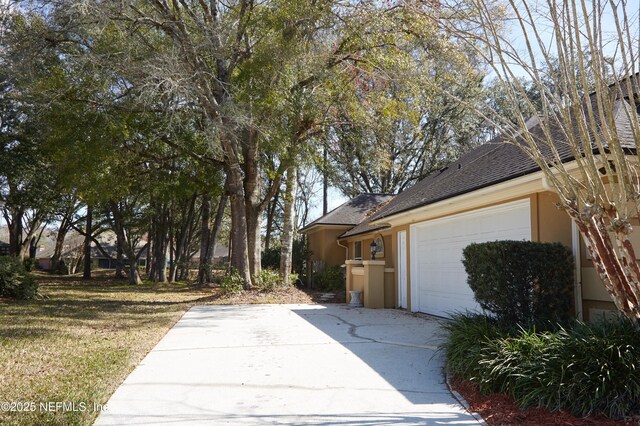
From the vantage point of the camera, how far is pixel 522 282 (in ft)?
21.2

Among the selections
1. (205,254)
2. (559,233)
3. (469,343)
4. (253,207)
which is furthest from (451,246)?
(205,254)

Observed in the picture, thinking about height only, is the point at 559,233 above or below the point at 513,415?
above

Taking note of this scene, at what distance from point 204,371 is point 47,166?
19.8m

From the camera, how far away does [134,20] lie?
13680mm

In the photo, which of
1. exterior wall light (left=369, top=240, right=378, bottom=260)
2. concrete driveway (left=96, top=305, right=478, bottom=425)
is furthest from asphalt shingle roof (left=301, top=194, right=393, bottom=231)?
concrete driveway (left=96, top=305, right=478, bottom=425)

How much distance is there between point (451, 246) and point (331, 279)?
36.2ft

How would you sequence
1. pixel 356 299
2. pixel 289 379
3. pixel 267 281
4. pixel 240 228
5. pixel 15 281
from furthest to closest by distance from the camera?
pixel 267 281, pixel 240 228, pixel 356 299, pixel 15 281, pixel 289 379

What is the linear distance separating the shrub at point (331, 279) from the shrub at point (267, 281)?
12.4 ft

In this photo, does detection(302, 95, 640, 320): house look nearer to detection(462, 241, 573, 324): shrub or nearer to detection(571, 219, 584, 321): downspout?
detection(571, 219, 584, 321): downspout

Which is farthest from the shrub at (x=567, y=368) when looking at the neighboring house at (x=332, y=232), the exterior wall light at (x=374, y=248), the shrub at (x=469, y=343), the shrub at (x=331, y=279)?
the neighboring house at (x=332, y=232)

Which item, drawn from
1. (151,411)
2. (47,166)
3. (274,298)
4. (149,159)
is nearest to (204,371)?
(151,411)

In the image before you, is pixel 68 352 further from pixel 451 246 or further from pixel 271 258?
pixel 271 258

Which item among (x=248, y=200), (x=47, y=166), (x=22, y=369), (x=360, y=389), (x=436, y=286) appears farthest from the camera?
(x=47, y=166)

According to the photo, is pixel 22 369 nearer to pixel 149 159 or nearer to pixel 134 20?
pixel 134 20
